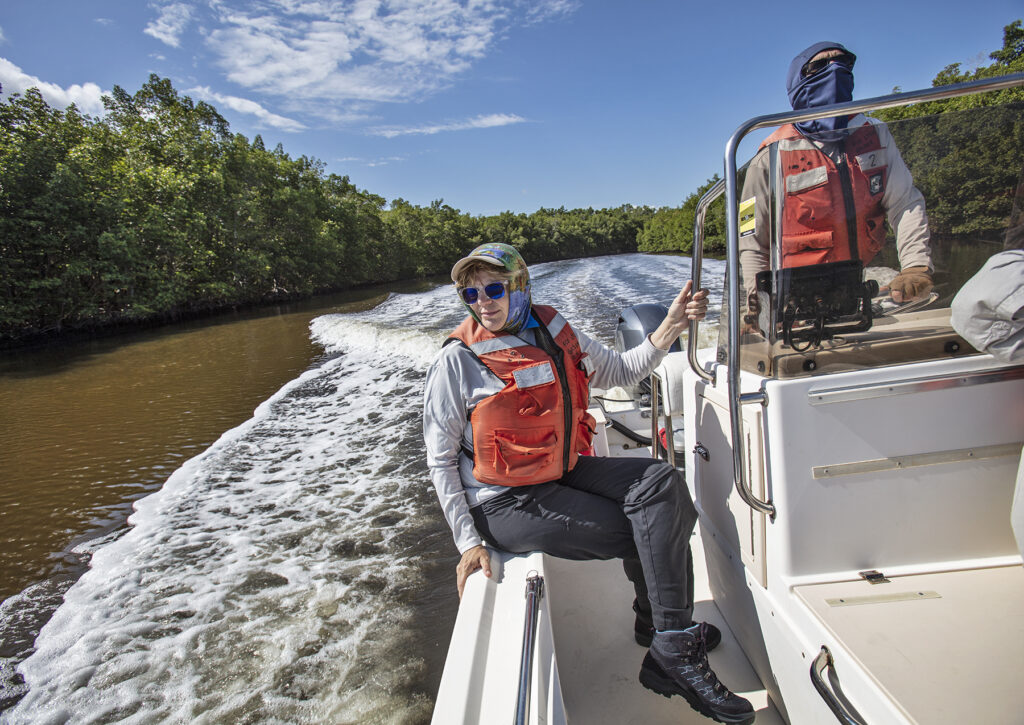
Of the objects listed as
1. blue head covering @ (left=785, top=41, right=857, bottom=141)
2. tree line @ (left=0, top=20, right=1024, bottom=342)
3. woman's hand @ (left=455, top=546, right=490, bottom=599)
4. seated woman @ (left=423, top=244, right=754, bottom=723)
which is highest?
tree line @ (left=0, top=20, right=1024, bottom=342)

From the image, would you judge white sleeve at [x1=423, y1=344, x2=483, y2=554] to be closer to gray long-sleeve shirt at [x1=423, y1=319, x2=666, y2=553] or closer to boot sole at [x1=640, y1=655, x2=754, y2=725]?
gray long-sleeve shirt at [x1=423, y1=319, x2=666, y2=553]

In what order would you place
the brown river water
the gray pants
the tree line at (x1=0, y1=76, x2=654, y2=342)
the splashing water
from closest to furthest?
the gray pants, the splashing water, the brown river water, the tree line at (x1=0, y1=76, x2=654, y2=342)

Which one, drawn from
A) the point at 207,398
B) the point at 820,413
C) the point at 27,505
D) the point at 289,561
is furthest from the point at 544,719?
the point at 207,398

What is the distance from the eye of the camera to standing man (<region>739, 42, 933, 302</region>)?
1.31m

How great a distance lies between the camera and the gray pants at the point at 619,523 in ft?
4.83

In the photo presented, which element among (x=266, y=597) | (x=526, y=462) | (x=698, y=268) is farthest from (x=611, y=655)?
(x=266, y=597)

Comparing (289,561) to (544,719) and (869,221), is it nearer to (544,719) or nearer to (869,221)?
(544,719)

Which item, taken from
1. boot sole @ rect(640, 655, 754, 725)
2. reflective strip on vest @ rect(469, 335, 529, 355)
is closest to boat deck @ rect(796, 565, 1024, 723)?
boot sole @ rect(640, 655, 754, 725)

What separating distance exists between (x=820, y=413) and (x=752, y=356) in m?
0.24

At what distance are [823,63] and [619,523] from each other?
1.65m

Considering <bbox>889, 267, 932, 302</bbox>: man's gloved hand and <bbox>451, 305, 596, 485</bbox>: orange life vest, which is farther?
<bbox>451, 305, 596, 485</bbox>: orange life vest

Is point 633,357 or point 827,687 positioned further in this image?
point 633,357

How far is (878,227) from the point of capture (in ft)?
4.36

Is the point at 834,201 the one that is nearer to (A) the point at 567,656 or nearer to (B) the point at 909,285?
(B) the point at 909,285
